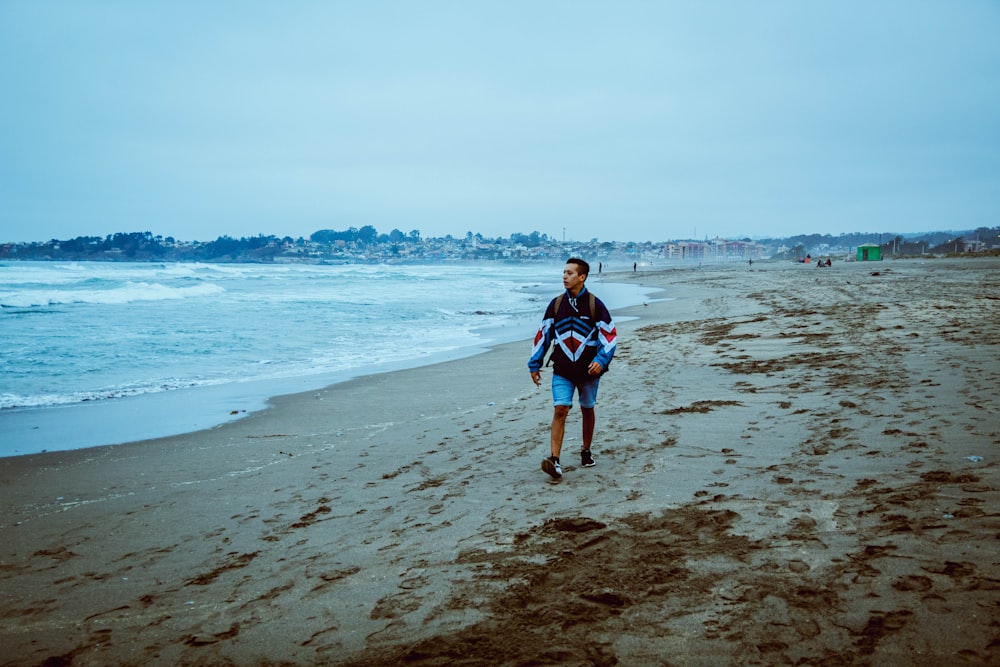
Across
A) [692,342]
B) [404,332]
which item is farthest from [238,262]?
[692,342]

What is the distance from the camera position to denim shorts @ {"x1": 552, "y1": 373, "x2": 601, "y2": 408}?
5328 millimetres

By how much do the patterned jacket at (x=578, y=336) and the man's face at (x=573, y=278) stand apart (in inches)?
2.9

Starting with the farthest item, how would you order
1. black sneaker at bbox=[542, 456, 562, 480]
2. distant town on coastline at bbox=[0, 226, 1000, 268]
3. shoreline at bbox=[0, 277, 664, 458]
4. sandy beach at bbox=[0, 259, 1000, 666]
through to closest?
distant town on coastline at bbox=[0, 226, 1000, 268] < shoreline at bbox=[0, 277, 664, 458] < black sneaker at bbox=[542, 456, 562, 480] < sandy beach at bbox=[0, 259, 1000, 666]

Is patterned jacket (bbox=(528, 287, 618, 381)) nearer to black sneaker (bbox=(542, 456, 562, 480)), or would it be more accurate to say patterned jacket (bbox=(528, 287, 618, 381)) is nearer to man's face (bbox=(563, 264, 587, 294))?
man's face (bbox=(563, 264, 587, 294))

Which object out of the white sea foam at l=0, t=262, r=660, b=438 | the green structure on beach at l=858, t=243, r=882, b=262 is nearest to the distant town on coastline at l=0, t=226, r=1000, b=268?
the green structure on beach at l=858, t=243, r=882, b=262

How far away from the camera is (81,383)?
1176 centimetres

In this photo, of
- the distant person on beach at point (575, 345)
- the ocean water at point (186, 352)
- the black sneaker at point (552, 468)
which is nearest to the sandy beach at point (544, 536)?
the black sneaker at point (552, 468)

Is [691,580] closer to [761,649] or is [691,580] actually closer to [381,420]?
[761,649]

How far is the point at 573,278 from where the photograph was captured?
5.19 meters

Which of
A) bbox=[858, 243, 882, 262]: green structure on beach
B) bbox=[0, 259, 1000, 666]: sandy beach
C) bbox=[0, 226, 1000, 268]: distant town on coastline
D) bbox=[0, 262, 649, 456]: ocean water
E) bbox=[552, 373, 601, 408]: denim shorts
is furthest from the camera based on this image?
bbox=[0, 226, 1000, 268]: distant town on coastline

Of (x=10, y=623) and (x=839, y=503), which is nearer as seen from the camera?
(x=10, y=623)

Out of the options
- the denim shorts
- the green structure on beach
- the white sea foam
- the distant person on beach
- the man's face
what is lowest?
the white sea foam

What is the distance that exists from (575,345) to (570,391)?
431mm

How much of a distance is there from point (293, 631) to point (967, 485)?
4232 millimetres
